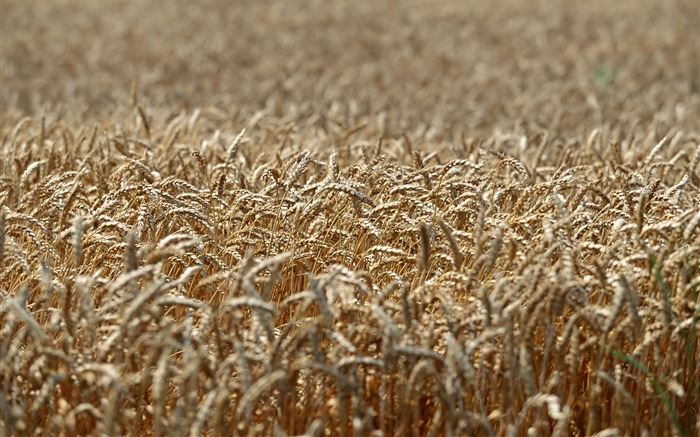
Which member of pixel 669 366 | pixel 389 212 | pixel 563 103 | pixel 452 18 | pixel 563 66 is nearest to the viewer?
pixel 669 366

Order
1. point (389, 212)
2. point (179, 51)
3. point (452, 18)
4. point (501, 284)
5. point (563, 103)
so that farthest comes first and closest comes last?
point (452, 18) < point (179, 51) < point (563, 103) < point (389, 212) < point (501, 284)

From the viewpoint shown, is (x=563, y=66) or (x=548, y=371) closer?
(x=548, y=371)

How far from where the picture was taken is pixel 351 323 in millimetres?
2209

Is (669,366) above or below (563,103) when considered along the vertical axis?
below

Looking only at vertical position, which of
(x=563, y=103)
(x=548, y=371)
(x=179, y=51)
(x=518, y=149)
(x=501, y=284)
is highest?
(x=179, y=51)

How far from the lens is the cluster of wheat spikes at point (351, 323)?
187 centimetres

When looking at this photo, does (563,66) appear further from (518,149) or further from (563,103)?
(518,149)

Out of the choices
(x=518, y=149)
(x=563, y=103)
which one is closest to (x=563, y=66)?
(x=563, y=103)

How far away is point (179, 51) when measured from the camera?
11.1 m

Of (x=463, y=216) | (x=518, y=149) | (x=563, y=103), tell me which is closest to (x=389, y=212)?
(x=463, y=216)

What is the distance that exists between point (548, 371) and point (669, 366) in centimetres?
29

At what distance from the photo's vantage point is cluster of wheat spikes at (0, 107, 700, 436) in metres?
1.87

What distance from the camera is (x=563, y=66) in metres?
10.4

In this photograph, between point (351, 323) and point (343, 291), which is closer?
point (343, 291)
